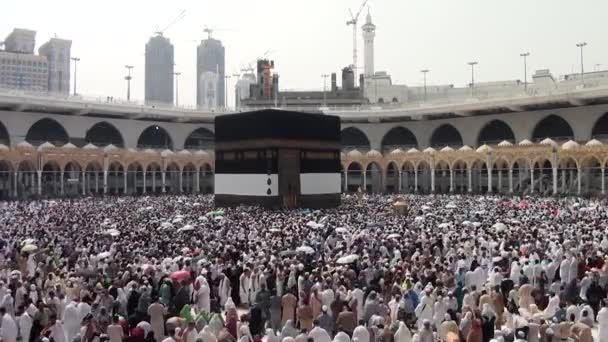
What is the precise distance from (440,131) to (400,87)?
20.8 m

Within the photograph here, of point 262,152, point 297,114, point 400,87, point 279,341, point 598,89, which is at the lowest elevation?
point 279,341

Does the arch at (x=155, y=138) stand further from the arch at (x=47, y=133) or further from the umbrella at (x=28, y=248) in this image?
the umbrella at (x=28, y=248)

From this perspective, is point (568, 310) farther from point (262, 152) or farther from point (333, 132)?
point (333, 132)

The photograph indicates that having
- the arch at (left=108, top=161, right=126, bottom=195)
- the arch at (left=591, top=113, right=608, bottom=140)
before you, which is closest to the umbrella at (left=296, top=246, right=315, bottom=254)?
the arch at (left=591, top=113, right=608, bottom=140)

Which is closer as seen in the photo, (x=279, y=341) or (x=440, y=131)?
(x=279, y=341)

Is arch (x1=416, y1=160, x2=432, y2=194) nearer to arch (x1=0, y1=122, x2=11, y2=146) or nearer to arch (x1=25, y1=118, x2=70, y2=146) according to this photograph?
arch (x1=25, y1=118, x2=70, y2=146)

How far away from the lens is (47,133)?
1564 inches

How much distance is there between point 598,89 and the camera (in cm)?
3188

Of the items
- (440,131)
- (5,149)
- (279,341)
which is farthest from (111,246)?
(440,131)

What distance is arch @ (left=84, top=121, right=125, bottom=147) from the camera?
138ft

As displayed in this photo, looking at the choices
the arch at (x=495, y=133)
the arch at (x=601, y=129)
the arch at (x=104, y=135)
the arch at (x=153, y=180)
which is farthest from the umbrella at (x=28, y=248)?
the arch at (x=495, y=133)

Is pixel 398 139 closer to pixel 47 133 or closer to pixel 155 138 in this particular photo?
pixel 155 138

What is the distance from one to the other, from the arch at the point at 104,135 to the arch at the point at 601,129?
30081mm

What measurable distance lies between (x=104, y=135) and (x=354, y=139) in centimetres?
1841
